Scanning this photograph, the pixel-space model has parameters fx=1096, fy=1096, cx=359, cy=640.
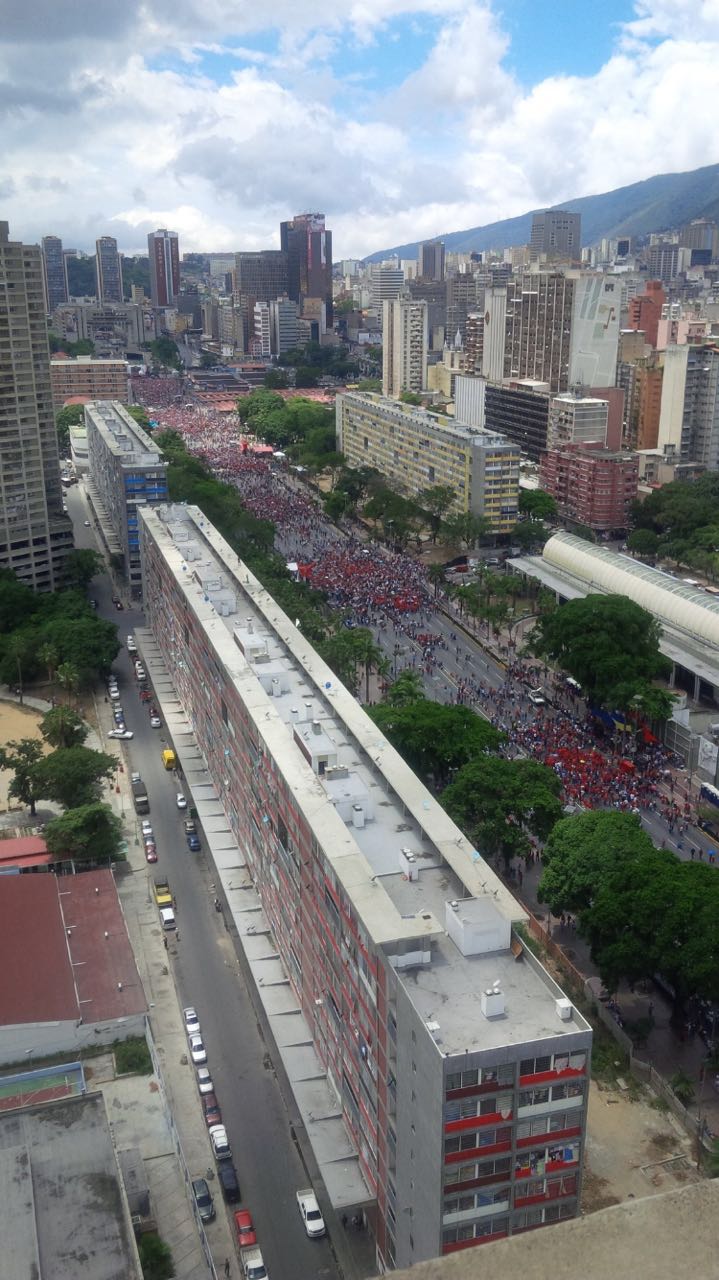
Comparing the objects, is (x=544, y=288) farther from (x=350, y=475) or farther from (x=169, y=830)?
(x=169, y=830)

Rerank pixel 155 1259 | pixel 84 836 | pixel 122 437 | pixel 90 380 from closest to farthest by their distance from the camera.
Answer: pixel 155 1259 → pixel 84 836 → pixel 122 437 → pixel 90 380

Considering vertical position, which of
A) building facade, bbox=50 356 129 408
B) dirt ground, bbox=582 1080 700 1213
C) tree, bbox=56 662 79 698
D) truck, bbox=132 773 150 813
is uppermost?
building facade, bbox=50 356 129 408

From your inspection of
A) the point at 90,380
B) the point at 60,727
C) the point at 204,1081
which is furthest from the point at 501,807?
the point at 90,380

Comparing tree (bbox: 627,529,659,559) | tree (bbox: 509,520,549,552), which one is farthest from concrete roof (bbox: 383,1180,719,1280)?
tree (bbox: 627,529,659,559)

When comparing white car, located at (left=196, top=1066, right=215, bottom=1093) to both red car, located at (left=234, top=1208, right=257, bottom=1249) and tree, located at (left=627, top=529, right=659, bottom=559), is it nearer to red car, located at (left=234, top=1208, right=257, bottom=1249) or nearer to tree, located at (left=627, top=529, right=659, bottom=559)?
red car, located at (left=234, top=1208, right=257, bottom=1249)

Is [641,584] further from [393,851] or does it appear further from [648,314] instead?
[648,314]

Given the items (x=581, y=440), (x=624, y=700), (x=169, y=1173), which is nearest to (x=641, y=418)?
(x=581, y=440)
